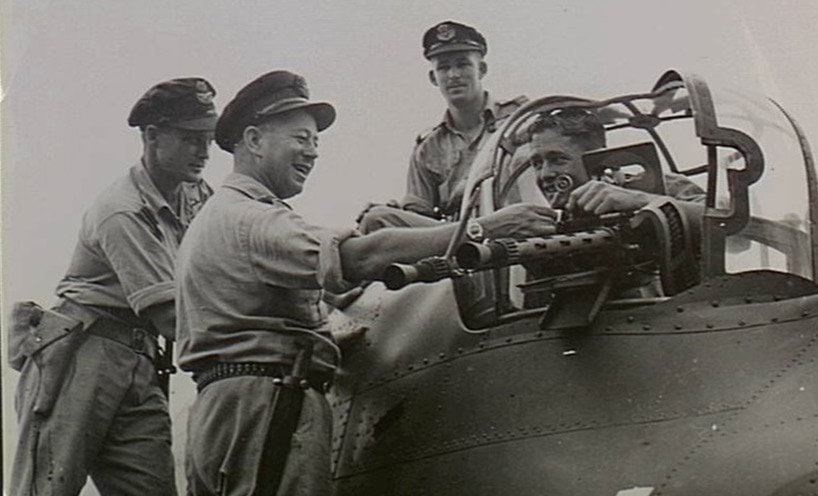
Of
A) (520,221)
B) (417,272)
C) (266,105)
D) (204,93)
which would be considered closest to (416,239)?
(417,272)

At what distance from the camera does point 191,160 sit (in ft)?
7.75

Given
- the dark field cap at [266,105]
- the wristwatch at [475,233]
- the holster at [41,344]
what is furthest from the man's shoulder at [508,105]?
the holster at [41,344]

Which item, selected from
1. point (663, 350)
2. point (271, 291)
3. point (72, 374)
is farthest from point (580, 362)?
point (72, 374)

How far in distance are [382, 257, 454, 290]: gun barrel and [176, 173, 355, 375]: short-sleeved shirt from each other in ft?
0.30

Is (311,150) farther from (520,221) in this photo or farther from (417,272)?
(520,221)

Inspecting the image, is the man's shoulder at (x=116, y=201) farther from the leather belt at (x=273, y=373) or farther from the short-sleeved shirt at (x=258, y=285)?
the leather belt at (x=273, y=373)

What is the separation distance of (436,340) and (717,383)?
0.52m

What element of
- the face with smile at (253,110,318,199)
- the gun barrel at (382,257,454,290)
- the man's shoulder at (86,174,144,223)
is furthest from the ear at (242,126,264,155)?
the gun barrel at (382,257,454,290)

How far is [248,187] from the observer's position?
232cm

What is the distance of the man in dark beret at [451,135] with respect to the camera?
223 centimetres

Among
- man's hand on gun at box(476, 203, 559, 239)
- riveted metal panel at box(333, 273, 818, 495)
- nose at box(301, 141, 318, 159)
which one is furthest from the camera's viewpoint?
nose at box(301, 141, 318, 159)

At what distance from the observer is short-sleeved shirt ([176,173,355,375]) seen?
225cm

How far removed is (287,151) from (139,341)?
1.60ft

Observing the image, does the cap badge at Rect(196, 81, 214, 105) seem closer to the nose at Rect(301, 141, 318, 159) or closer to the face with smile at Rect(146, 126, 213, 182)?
the face with smile at Rect(146, 126, 213, 182)
